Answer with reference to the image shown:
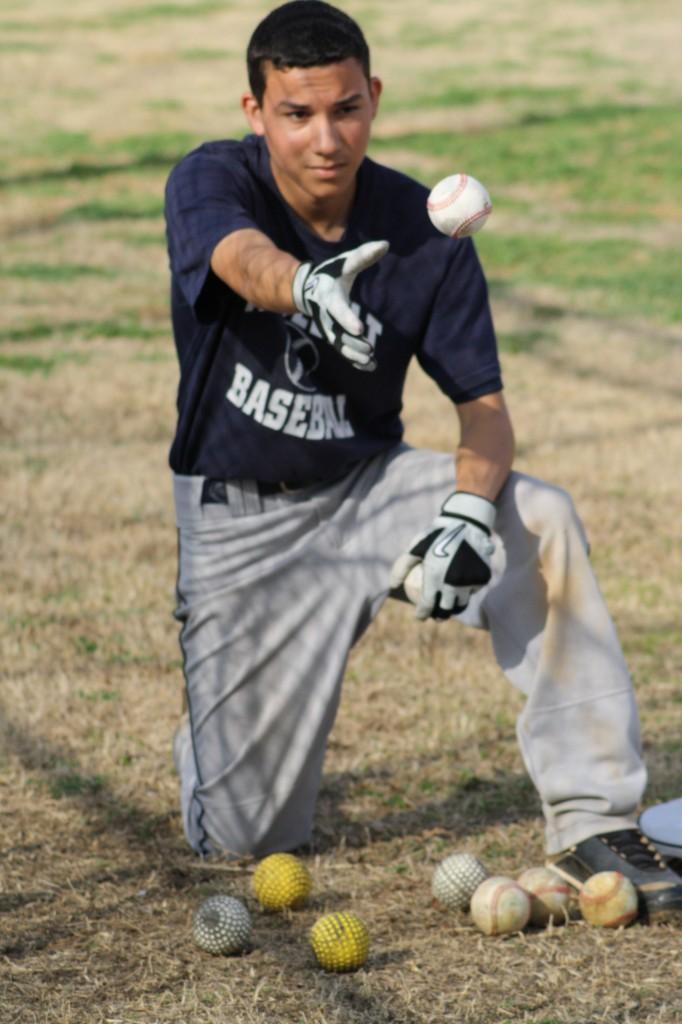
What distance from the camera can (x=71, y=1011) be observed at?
3328 mm

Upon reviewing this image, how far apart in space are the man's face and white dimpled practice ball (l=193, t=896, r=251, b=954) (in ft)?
5.51

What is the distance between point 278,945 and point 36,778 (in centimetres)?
123

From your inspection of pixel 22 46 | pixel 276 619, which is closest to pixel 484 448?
pixel 276 619

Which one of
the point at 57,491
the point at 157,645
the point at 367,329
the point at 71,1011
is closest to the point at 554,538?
the point at 367,329

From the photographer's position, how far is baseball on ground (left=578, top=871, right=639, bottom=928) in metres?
3.75

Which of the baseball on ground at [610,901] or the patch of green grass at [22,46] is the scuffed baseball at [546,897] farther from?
the patch of green grass at [22,46]

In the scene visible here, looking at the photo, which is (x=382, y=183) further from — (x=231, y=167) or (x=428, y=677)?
(x=428, y=677)

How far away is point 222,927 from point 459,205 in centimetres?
165

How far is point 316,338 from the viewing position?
4180 mm

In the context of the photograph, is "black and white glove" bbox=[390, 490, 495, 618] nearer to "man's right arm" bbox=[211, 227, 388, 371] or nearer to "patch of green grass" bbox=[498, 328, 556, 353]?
"man's right arm" bbox=[211, 227, 388, 371]

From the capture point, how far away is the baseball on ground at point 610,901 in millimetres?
3748

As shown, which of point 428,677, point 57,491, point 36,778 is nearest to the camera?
point 36,778

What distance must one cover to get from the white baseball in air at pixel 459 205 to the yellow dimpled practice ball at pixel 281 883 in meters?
1.51

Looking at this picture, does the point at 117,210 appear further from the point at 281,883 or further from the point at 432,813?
the point at 281,883
